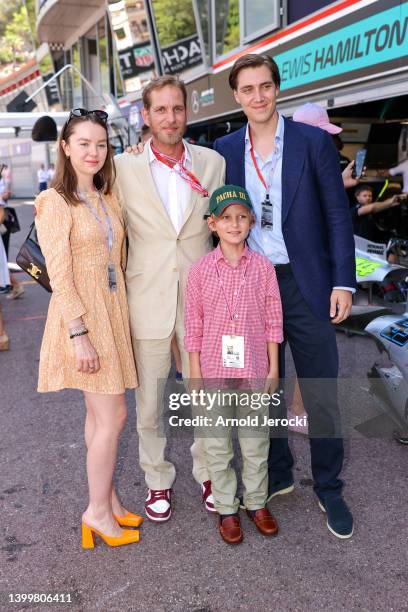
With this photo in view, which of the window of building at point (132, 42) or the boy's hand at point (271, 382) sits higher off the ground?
the window of building at point (132, 42)

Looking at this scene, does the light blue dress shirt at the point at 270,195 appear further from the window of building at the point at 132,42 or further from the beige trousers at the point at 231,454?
the window of building at the point at 132,42

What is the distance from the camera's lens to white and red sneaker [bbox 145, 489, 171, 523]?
281 cm

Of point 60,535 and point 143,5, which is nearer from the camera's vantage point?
point 60,535

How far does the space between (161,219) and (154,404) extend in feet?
3.00

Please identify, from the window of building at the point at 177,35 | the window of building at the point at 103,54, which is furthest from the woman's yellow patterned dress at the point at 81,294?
the window of building at the point at 103,54

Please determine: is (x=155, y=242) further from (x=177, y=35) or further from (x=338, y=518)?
(x=177, y=35)

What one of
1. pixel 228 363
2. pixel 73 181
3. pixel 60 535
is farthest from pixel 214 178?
pixel 60 535

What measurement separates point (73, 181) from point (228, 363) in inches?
40.9

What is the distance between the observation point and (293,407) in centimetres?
404

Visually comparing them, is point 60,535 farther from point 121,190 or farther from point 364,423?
point 364,423

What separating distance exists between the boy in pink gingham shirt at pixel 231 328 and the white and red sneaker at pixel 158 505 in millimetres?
323

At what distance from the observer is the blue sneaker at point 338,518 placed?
2646mm

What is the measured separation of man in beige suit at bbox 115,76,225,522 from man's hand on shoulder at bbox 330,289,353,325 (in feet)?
2.19

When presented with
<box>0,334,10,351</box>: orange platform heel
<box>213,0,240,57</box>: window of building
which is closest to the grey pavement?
<box>0,334,10,351</box>: orange platform heel
